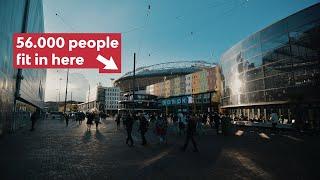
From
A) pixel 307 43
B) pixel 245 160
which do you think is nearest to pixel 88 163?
pixel 245 160

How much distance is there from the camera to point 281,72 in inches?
1312

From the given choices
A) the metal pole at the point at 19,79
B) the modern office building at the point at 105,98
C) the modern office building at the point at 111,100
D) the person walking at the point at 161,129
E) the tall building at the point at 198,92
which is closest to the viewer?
the person walking at the point at 161,129

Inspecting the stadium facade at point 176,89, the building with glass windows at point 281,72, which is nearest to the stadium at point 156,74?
the stadium facade at point 176,89

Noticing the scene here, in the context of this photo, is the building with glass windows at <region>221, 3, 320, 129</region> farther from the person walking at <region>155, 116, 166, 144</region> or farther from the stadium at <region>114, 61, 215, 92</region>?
the stadium at <region>114, 61, 215, 92</region>

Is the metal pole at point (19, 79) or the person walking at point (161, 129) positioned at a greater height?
the metal pole at point (19, 79)

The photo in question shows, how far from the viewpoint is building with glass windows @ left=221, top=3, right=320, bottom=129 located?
92.4 feet

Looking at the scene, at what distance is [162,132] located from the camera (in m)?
15.2

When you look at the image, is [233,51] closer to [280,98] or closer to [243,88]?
[243,88]

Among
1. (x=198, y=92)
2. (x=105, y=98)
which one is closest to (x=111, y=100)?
(x=105, y=98)

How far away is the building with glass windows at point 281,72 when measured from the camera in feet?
92.4

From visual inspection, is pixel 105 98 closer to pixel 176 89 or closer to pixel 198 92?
pixel 176 89

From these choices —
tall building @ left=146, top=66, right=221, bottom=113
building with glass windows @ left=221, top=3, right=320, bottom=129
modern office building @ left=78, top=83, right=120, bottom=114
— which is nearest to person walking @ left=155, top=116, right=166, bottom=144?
building with glass windows @ left=221, top=3, right=320, bottom=129

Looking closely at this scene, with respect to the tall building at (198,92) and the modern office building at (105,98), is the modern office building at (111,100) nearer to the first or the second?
the modern office building at (105,98)

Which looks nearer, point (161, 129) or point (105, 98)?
point (161, 129)
